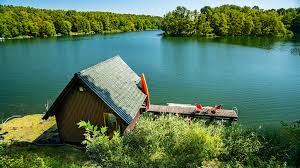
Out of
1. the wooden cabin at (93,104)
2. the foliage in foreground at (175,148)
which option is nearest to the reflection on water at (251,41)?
the wooden cabin at (93,104)

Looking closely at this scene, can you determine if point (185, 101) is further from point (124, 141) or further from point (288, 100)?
point (124, 141)

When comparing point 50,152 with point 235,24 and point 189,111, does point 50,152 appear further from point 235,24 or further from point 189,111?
point 235,24

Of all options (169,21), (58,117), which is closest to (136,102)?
(58,117)

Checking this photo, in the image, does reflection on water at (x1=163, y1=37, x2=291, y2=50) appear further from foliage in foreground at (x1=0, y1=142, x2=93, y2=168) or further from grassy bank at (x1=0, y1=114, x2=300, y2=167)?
foliage in foreground at (x1=0, y1=142, x2=93, y2=168)

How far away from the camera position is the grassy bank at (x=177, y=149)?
11047 mm

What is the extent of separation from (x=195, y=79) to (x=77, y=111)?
25.1 m

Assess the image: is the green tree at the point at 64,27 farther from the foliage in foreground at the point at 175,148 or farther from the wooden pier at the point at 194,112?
the foliage in foreground at the point at 175,148

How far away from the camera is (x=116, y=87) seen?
18.0 metres

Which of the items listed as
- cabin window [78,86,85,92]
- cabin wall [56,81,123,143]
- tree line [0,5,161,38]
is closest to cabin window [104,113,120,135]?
cabin wall [56,81,123,143]

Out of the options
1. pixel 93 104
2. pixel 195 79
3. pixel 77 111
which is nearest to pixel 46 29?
pixel 195 79

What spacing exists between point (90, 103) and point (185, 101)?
580 inches

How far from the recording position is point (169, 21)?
4852 inches

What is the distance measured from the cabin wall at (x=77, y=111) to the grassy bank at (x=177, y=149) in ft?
9.67

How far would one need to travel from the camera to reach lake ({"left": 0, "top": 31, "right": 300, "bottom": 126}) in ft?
94.0
